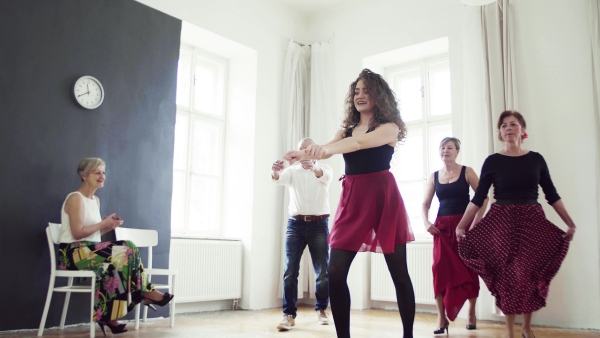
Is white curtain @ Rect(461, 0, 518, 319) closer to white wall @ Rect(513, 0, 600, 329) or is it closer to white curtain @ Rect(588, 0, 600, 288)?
white wall @ Rect(513, 0, 600, 329)

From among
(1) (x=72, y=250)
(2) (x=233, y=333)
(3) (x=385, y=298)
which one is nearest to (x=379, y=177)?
(2) (x=233, y=333)

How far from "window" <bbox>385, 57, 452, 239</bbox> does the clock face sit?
3.03m

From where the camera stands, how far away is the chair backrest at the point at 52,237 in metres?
3.40

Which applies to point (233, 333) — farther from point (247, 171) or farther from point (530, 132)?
point (530, 132)

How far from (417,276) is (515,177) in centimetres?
237

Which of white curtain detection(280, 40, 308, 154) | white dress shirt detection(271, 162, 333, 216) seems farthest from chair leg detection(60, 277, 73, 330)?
white curtain detection(280, 40, 308, 154)

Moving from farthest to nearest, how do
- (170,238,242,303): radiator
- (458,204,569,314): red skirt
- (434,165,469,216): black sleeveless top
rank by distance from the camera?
(170,238,242,303): radiator
(434,165,469,216): black sleeveless top
(458,204,569,314): red skirt

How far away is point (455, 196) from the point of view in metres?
3.70

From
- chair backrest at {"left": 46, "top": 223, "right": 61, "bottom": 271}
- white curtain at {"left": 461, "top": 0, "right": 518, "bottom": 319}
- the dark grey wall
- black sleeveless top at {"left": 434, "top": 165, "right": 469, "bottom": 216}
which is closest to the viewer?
chair backrest at {"left": 46, "top": 223, "right": 61, "bottom": 271}

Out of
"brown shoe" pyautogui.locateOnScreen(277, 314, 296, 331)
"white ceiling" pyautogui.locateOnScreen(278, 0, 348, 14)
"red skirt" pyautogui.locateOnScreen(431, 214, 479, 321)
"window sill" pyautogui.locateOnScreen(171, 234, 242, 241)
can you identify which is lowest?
"brown shoe" pyautogui.locateOnScreen(277, 314, 296, 331)

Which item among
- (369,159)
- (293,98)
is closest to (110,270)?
(369,159)

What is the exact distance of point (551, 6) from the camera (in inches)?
175

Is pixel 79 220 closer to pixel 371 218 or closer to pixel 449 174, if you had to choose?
pixel 371 218

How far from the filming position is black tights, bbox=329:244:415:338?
6.80 ft
